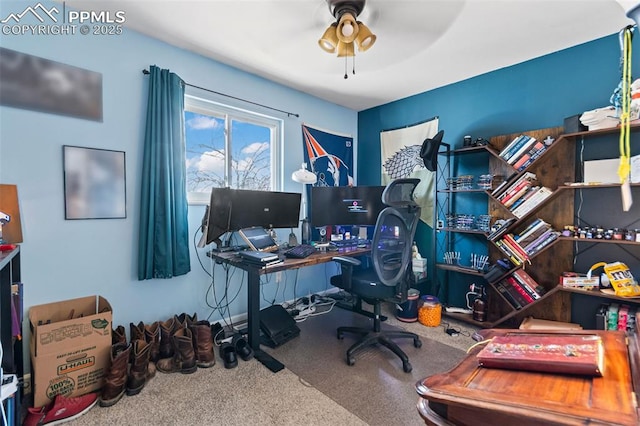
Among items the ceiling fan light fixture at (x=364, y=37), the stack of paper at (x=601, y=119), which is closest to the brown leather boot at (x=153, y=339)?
the ceiling fan light fixture at (x=364, y=37)

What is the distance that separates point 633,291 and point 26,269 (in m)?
4.05

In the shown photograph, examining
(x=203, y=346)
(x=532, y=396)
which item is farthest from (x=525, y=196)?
(x=203, y=346)

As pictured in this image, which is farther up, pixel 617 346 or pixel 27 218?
pixel 27 218

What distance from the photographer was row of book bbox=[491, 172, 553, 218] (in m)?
2.36

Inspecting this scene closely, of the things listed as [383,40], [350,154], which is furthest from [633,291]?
[350,154]

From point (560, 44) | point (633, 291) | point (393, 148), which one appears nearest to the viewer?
point (633, 291)

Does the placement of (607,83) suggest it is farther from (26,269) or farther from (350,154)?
(26,269)

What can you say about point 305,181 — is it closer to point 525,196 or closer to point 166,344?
point 166,344

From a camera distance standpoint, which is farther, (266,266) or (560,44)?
(560,44)

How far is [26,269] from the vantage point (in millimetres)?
1776

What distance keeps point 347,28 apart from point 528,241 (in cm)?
227

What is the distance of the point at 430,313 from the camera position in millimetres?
2742

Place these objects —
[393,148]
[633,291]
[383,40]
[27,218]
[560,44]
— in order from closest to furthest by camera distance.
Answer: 1. [27,218]
2. [633,291]
3. [383,40]
4. [560,44]
5. [393,148]

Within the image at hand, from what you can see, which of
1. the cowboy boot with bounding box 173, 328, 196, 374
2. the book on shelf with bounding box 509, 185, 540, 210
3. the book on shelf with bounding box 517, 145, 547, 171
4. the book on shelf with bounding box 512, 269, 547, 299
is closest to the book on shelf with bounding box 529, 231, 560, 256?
the book on shelf with bounding box 512, 269, 547, 299
